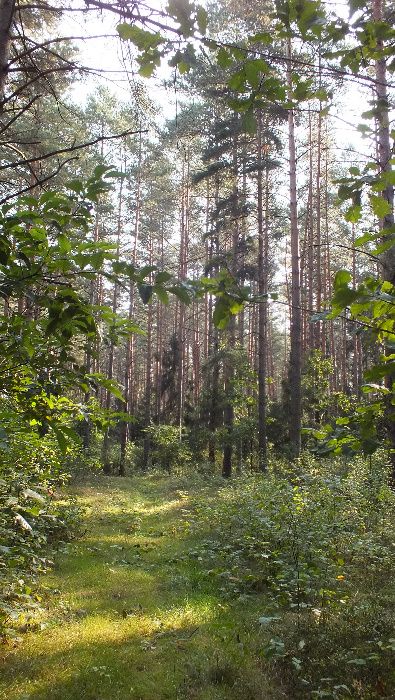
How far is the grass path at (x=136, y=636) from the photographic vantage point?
390 centimetres

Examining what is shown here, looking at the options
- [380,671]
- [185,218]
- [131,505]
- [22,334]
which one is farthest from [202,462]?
[22,334]

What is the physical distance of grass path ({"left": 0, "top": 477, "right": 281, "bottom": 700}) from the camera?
12.8 ft

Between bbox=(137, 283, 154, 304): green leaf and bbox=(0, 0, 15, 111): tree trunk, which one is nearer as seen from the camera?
bbox=(137, 283, 154, 304): green leaf

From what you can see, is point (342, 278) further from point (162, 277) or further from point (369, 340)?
point (162, 277)

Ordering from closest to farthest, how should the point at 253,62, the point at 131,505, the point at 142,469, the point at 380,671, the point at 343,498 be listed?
the point at 253,62
the point at 380,671
the point at 343,498
the point at 131,505
the point at 142,469

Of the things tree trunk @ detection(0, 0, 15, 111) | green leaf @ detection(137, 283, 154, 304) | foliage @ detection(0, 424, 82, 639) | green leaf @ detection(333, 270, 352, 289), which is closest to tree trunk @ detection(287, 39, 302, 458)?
foliage @ detection(0, 424, 82, 639)

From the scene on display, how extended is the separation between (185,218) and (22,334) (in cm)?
2621

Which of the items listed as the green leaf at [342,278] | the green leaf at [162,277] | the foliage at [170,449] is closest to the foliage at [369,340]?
the green leaf at [342,278]

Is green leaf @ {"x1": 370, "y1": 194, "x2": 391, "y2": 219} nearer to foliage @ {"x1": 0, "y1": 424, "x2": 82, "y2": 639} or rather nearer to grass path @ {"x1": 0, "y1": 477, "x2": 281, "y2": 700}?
foliage @ {"x1": 0, "y1": 424, "x2": 82, "y2": 639}

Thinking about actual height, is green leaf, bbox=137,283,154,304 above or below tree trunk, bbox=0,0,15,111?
below

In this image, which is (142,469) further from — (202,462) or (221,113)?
(221,113)

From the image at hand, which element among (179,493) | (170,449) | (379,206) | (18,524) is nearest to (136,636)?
(18,524)

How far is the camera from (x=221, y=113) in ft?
73.5

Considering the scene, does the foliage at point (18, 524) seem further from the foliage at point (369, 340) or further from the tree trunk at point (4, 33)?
the tree trunk at point (4, 33)
